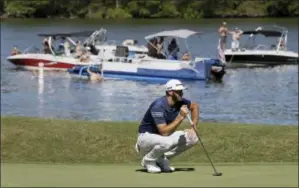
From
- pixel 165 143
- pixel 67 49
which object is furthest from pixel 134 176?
pixel 67 49

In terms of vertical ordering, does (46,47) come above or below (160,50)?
below

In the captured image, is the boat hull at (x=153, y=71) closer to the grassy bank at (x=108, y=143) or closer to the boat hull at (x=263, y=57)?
the boat hull at (x=263, y=57)

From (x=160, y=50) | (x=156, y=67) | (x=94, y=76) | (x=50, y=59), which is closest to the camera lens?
(x=156, y=67)

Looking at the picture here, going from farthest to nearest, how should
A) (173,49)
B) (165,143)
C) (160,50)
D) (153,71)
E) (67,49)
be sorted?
1. (67,49)
2. (173,49)
3. (160,50)
4. (153,71)
5. (165,143)

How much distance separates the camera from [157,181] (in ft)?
31.0

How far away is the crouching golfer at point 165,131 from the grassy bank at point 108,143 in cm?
300

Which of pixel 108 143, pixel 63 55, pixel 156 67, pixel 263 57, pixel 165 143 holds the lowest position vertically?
pixel 263 57

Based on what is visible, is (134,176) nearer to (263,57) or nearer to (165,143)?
(165,143)

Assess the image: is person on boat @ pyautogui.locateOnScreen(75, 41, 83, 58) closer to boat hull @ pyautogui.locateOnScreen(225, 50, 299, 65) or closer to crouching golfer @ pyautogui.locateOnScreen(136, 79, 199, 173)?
boat hull @ pyautogui.locateOnScreen(225, 50, 299, 65)

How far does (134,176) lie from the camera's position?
9.93 m

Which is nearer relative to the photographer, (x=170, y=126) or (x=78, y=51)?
(x=170, y=126)

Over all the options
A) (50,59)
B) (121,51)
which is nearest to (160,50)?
(121,51)

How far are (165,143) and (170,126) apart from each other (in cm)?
30

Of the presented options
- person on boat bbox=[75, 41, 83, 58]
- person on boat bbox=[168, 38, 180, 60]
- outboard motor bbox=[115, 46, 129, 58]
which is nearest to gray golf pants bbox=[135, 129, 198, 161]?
outboard motor bbox=[115, 46, 129, 58]
